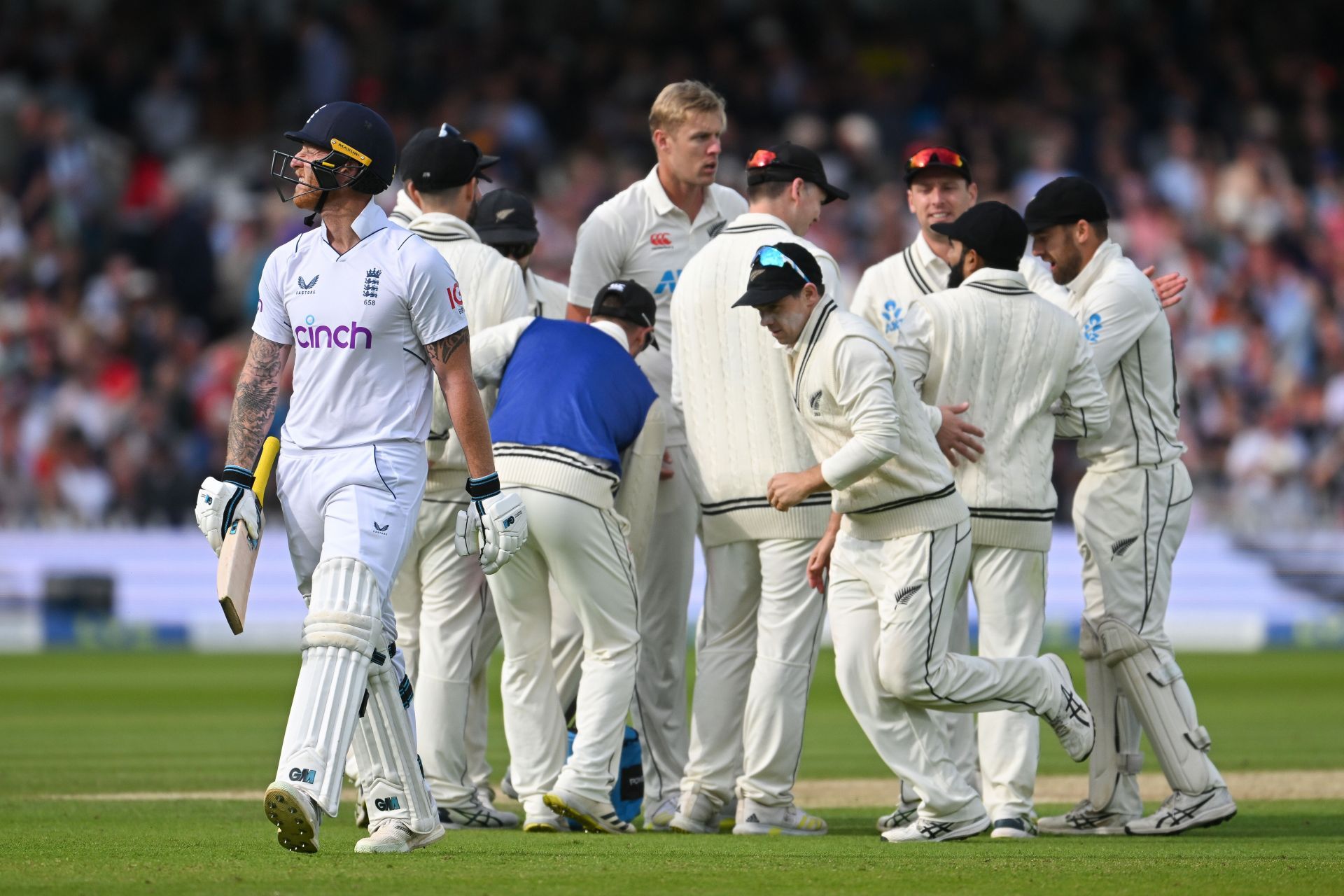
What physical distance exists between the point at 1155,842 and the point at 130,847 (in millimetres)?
3553

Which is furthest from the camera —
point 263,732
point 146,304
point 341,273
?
point 146,304

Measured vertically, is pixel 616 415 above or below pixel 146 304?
below

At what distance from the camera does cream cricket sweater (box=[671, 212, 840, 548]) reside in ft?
23.6

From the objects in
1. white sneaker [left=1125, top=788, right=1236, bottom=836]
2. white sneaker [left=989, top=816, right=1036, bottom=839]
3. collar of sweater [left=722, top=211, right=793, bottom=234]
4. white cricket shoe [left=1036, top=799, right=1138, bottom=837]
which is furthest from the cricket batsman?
white sneaker [left=1125, top=788, right=1236, bottom=836]

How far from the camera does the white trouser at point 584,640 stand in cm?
693

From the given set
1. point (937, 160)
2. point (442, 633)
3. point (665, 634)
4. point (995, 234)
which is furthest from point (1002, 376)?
point (442, 633)

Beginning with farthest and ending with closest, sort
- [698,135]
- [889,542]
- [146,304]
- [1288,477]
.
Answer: [146,304] → [1288,477] → [698,135] → [889,542]

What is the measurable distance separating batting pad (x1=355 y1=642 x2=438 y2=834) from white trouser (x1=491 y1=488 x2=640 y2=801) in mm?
1081

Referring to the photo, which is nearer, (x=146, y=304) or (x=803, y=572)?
(x=803, y=572)

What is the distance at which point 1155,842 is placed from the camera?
6.84 m

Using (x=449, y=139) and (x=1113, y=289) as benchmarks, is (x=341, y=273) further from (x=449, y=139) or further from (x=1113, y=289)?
(x=1113, y=289)

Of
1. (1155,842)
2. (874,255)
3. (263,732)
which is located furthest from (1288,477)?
(1155,842)

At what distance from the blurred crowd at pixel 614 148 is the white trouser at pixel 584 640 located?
33.8 feet

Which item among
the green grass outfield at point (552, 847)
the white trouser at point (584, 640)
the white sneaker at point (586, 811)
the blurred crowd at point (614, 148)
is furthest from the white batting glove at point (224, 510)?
the blurred crowd at point (614, 148)
